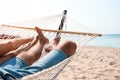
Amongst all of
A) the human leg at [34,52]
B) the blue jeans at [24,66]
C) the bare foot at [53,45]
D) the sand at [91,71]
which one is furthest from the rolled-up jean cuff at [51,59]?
the sand at [91,71]

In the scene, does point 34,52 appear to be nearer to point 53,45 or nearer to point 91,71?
point 53,45

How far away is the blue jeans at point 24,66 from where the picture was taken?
1.37m

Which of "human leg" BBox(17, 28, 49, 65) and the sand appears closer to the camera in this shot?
"human leg" BBox(17, 28, 49, 65)

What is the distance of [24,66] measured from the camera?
1697mm

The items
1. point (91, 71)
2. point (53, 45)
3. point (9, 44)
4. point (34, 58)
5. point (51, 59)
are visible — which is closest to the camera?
point (51, 59)

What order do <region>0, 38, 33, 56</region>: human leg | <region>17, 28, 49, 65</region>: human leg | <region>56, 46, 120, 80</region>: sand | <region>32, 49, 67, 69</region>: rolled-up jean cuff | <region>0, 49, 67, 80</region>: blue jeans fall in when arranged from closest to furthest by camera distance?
<region>0, 49, 67, 80</region>: blue jeans, <region>32, 49, 67, 69</region>: rolled-up jean cuff, <region>17, 28, 49, 65</region>: human leg, <region>0, 38, 33, 56</region>: human leg, <region>56, 46, 120, 80</region>: sand

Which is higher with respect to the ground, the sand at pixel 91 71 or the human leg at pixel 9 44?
the human leg at pixel 9 44

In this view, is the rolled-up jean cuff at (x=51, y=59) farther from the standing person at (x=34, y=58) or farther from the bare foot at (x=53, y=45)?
the bare foot at (x=53, y=45)

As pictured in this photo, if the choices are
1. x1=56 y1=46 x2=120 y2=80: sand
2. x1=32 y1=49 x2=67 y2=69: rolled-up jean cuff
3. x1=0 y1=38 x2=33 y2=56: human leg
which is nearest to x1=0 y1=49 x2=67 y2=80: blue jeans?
x1=32 y1=49 x2=67 y2=69: rolled-up jean cuff

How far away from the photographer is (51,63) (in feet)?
5.50

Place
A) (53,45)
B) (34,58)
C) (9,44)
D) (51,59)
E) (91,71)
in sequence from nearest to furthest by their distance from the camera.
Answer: (51,59)
(34,58)
(9,44)
(53,45)
(91,71)

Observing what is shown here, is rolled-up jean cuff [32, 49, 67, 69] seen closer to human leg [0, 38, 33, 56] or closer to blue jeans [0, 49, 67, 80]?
blue jeans [0, 49, 67, 80]

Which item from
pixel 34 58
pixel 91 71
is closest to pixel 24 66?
pixel 34 58

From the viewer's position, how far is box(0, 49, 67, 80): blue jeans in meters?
1.37
